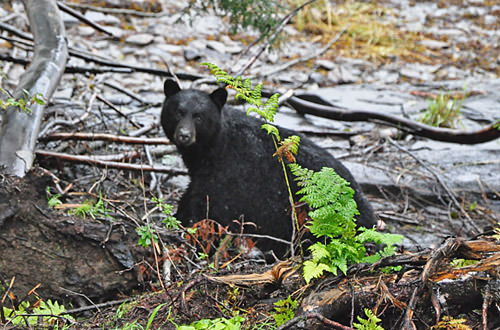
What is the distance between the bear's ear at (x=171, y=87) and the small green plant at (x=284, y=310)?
11.3ft

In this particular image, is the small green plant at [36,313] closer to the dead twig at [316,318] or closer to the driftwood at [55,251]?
the driftwood at [55,251]

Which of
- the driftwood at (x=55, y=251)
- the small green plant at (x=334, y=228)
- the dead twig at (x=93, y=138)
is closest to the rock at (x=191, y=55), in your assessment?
the dead twig at (x=93, y=138)

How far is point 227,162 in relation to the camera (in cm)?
525

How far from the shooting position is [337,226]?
2154 millimetres

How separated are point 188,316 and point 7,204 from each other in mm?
1822

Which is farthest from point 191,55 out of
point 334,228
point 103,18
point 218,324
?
point 218,324

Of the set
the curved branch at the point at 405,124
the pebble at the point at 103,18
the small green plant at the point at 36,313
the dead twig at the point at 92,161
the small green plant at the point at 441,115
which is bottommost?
the small green plant at the point at 441,115

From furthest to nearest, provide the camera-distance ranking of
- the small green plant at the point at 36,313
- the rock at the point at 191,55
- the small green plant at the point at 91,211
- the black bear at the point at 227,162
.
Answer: the rock at the point at 191,55 < the black bear at the point at 227,162 < the small green plant at the point at 91,211 < the small green plant at the point at 36,313

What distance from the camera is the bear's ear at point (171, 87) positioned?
199 inches

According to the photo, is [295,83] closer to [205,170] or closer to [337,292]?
[205,170]

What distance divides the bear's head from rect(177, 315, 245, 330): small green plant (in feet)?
9.97

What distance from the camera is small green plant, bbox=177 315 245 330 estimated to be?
1.98 metres

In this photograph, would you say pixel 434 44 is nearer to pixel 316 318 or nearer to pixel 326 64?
pixel 326 64

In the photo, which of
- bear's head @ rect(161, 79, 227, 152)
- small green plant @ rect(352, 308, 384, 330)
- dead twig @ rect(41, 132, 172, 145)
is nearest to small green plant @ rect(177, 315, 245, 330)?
small green plant @ rect(352, 308, 384, 330)
